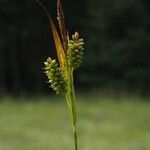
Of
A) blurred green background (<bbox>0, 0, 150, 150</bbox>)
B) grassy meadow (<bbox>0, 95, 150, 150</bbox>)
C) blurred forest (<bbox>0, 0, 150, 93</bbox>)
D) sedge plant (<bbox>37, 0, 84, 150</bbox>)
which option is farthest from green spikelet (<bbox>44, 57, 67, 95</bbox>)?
blurred forest (<bbox>0, 0, 150, 93</bbox>)

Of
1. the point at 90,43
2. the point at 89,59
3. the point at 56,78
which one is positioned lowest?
the point at 89,59

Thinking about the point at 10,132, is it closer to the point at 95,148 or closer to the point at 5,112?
the point at 95,148

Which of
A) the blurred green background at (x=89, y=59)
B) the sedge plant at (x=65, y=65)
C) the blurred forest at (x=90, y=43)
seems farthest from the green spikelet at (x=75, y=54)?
the blurred forest at (x=90, y=43)

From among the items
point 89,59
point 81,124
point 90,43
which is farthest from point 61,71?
point 90,43

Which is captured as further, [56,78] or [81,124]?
[81,124]

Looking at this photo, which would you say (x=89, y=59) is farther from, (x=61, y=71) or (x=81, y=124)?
(x=61, y=71)

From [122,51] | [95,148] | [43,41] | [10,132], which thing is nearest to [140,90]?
[122,51]

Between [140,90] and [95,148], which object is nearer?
[95,148]
